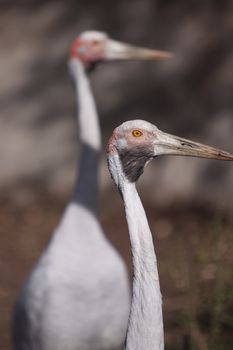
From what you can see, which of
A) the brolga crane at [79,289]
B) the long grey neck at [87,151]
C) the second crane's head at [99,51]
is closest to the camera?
the brolga crane at [79,289]

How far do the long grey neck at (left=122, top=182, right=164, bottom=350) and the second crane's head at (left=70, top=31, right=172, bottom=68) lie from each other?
198cm

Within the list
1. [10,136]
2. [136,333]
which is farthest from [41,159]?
[136,333]

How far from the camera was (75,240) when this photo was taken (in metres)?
4.27

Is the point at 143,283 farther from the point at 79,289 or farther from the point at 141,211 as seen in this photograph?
the point at 79,289

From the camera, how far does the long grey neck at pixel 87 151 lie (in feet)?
14.4

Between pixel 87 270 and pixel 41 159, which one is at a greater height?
pixel 41 159

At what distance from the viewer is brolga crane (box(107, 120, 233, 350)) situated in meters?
2.85

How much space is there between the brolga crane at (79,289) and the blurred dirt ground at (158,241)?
0.88 m

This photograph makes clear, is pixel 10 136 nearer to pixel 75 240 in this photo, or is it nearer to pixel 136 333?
pixel 75 240

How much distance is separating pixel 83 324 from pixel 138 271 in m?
1.37

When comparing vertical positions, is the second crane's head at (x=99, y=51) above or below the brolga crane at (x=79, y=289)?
above

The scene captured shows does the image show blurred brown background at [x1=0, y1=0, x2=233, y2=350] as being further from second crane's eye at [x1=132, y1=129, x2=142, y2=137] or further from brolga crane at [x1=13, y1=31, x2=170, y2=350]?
second crane's eye at [x1=132, y1=129, x2=142, y2=137]

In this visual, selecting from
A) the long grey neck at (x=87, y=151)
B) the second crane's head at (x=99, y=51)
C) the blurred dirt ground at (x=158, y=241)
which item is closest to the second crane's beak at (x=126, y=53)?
the second crane's head at (x=99, y=51)

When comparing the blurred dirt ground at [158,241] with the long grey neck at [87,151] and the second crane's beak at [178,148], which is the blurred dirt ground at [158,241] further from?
the second crane's beak at [178,148]
